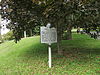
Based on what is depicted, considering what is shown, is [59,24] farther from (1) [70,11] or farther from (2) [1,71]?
(2) [1,71]

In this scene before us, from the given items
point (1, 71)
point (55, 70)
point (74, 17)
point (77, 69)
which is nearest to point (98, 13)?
point (74, 17)

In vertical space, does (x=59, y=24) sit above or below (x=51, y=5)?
below

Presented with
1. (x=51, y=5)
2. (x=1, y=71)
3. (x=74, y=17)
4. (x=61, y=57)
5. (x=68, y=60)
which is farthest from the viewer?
(x=61, y=57)

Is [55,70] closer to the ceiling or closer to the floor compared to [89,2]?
closer to the floor

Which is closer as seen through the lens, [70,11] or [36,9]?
[70,11]

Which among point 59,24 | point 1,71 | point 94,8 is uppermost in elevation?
point 94,8

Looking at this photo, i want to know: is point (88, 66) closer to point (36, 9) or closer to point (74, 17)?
point (74, 17)

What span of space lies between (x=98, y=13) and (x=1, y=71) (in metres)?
4.88

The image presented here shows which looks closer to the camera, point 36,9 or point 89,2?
point 89,2

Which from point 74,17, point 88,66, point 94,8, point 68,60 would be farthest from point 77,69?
point 94,8

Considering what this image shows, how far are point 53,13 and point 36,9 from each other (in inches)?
53.4

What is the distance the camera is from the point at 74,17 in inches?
268

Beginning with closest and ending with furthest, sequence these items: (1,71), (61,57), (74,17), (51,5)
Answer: (51,5) → (74,17) → (1,71) → (61,57)

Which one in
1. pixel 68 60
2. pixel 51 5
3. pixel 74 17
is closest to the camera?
pixel 51 5
